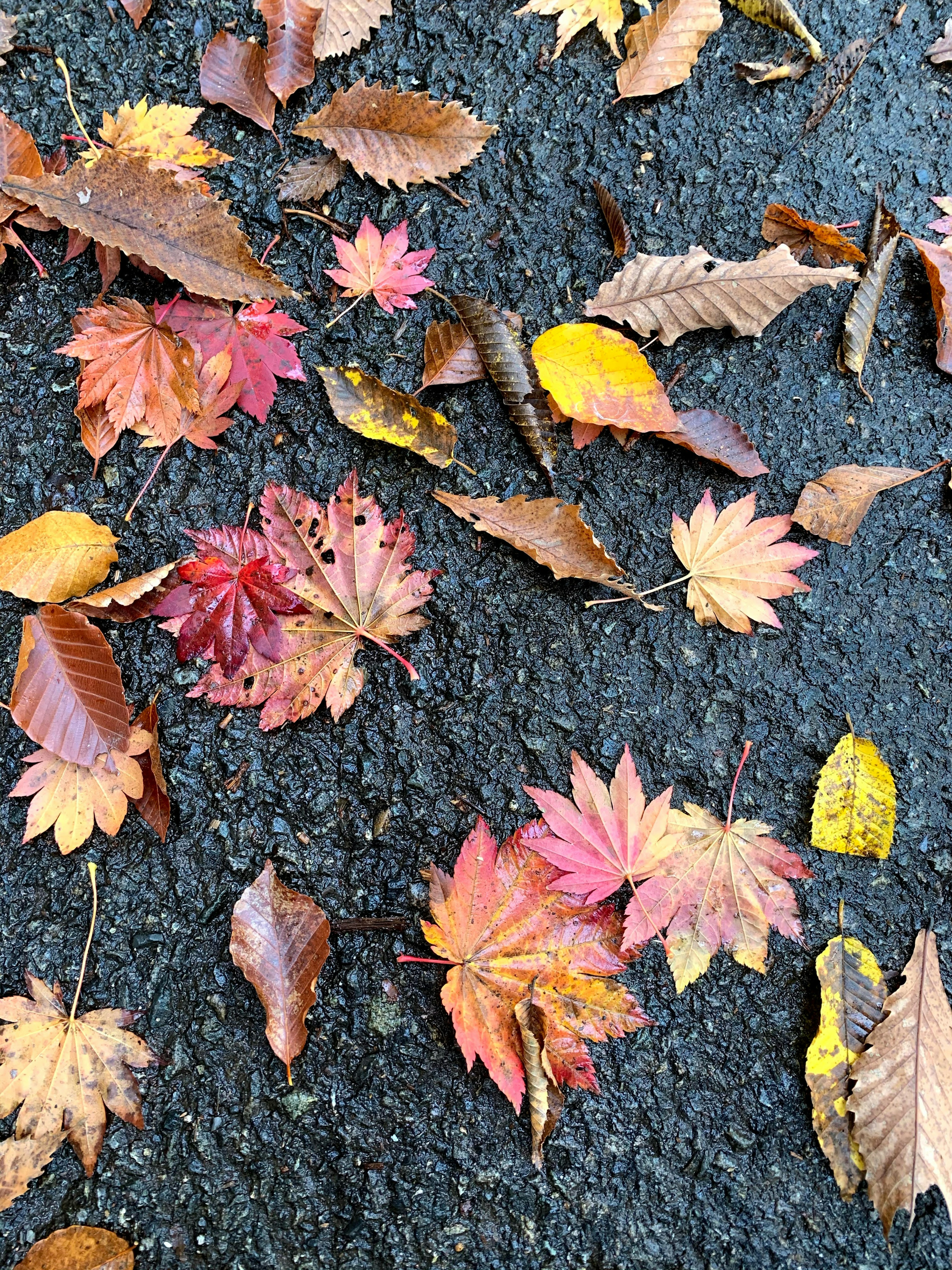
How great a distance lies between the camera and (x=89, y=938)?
164 centimetres

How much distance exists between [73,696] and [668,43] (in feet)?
6.69

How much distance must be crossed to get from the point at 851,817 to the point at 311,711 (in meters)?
1.14

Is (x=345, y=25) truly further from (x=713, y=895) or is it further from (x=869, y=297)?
(x=713, y=895)

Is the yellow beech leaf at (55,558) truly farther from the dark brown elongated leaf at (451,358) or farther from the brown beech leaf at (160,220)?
the dark brown elongated leaf at (451,358)

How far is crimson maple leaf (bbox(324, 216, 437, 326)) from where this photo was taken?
1.88 metres

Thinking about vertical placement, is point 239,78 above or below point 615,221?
above

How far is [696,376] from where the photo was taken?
Answer: 1.90 meters

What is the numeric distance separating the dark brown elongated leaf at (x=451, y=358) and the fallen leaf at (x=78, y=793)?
1.01 meters

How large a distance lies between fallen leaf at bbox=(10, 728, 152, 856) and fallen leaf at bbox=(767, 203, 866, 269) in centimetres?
184

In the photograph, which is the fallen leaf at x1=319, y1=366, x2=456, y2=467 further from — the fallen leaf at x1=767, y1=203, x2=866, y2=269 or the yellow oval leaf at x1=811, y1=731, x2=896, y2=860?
the yellow oval leaf at x1=811, y1=731, x2=896, y2=860

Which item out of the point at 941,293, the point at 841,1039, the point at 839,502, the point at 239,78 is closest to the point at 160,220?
the point at 239,78

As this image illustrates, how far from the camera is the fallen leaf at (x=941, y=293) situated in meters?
1.89

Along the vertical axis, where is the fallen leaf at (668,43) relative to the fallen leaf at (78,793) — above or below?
above

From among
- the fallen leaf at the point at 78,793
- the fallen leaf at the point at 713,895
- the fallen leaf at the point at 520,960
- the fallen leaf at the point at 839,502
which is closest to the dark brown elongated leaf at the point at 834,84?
the fallen leaf at the point at 839,502
